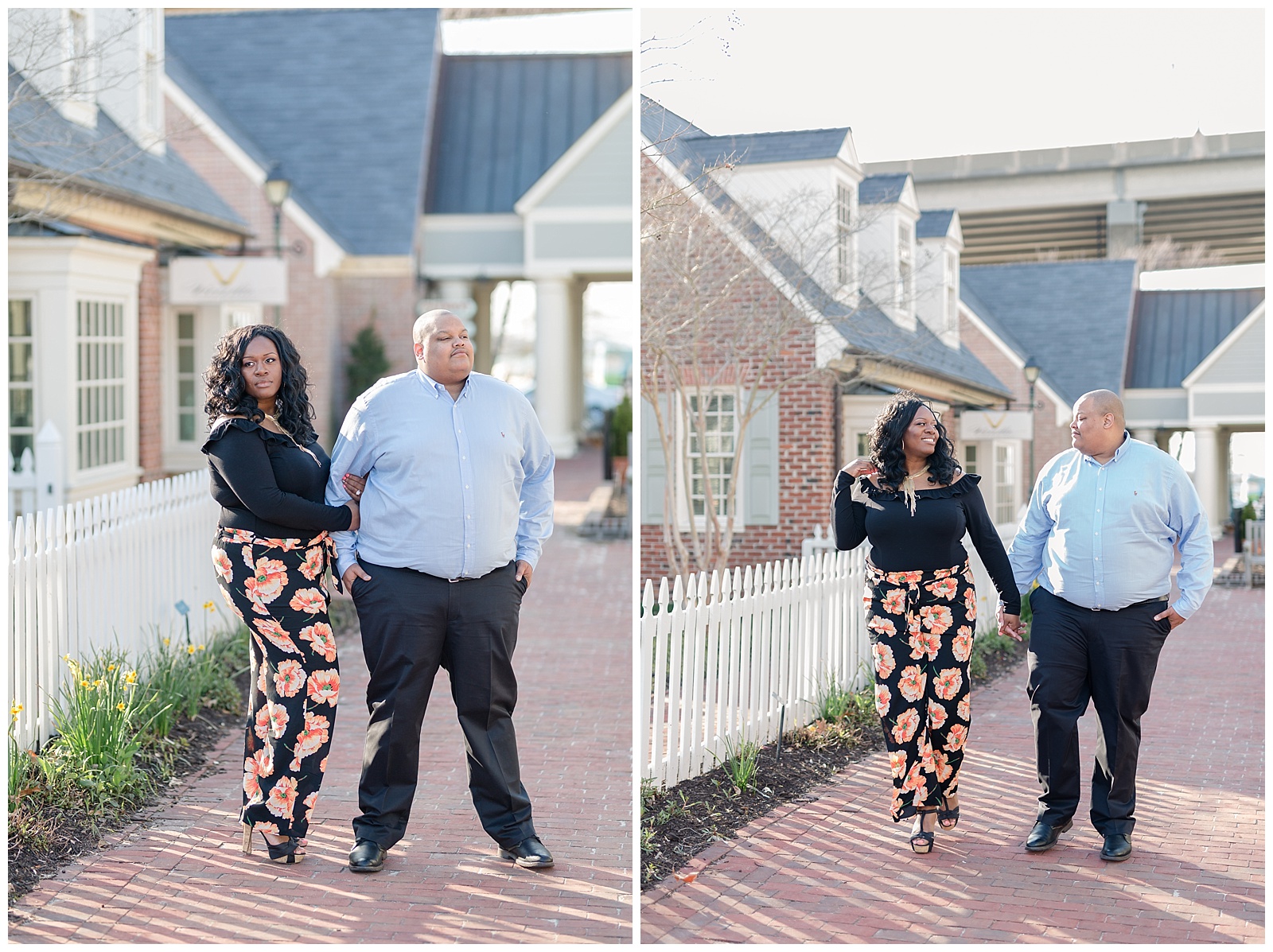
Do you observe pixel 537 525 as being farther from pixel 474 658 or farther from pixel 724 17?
pixel 724 17

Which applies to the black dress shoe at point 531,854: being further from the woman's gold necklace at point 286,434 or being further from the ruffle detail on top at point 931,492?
the ruffle detail on top at point 931,492

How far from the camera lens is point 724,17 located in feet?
17.0

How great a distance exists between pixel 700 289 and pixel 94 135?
6.39 m

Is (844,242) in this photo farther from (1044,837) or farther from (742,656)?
(1044,837)

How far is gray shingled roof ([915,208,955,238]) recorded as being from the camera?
670 centimetres

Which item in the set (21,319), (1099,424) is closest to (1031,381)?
(1099,424)

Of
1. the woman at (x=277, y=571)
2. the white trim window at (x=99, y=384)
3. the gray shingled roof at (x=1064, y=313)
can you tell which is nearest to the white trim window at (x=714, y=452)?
the gray shingled roof at (x=1064, y=313)

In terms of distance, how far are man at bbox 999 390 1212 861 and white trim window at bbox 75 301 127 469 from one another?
843cm

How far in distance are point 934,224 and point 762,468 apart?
70.2 inches

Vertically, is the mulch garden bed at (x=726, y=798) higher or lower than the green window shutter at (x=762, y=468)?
lower

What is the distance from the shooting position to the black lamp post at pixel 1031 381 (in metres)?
6.91

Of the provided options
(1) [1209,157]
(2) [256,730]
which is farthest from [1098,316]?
(2) [256,730]

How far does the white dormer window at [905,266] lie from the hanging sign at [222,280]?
7.53 meters

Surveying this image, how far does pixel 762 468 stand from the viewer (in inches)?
309
